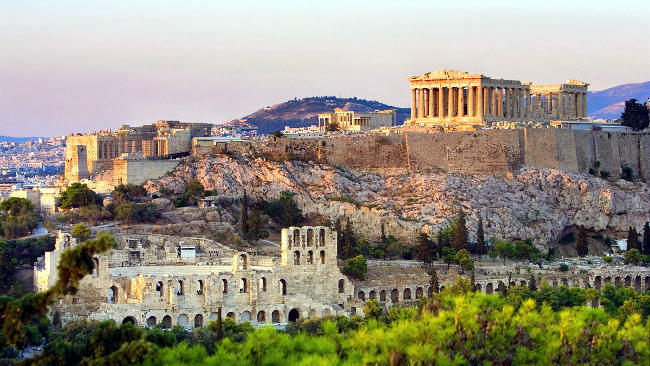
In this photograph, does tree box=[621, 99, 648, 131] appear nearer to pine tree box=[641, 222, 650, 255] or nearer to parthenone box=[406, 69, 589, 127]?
parthenone box=[406, 69, 589, 127]

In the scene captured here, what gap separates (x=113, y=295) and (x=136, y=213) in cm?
1225

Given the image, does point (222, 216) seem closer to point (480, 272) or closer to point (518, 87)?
point (480, 272)

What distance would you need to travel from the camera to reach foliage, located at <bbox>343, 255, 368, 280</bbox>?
73.6m

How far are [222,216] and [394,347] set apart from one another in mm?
30290

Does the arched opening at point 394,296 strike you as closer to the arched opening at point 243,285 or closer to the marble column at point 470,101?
the arched opening at point 243,285

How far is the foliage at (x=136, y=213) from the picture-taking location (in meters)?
78.4

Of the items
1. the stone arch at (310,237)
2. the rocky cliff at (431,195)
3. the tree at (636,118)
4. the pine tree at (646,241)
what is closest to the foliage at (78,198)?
the rocky cliff at (431,195)

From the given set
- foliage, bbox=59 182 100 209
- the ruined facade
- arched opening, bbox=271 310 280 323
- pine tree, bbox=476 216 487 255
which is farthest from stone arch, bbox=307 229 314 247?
the ruined facade

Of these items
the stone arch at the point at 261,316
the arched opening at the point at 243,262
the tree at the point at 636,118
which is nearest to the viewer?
the stone arch at the point at 261,316

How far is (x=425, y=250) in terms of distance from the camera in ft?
258

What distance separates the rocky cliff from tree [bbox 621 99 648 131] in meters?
14.9

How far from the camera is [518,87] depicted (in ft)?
353

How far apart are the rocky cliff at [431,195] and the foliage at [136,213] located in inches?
181

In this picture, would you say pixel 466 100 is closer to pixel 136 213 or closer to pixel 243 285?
pixel 136 213
